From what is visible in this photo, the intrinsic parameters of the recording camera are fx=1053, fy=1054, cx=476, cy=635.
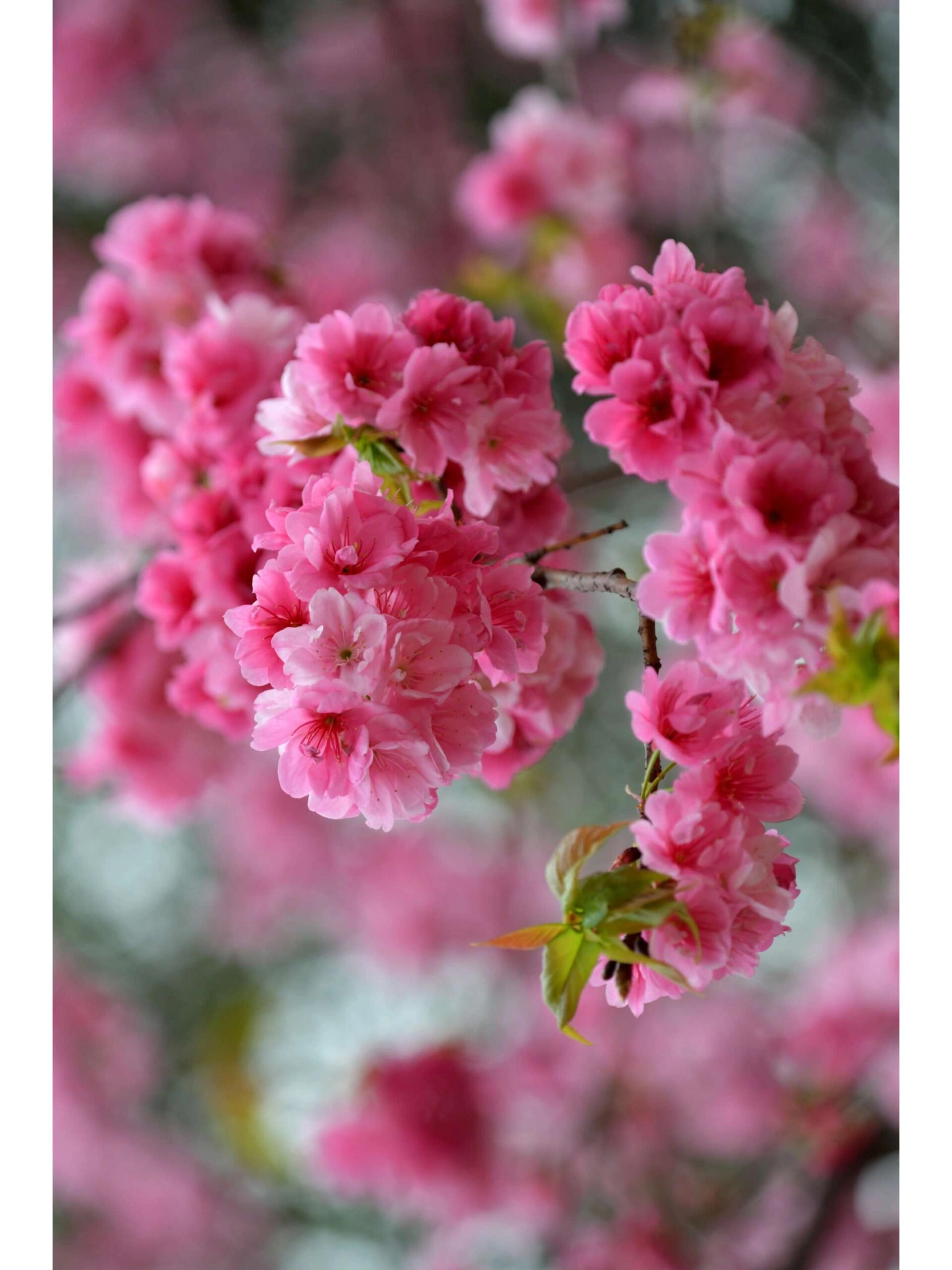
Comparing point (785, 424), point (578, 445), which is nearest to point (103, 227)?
point (578, 445)

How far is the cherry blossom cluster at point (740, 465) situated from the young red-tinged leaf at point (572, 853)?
0.09 metres

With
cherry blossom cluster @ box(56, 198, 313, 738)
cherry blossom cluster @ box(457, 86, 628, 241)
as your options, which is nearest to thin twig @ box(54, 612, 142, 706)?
cherry blossom cluster @ box(56, 198, 313, 738)

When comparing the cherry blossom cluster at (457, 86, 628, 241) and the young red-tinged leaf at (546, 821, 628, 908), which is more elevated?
the cherry blossom cluster at (457, 86, 628, 241)

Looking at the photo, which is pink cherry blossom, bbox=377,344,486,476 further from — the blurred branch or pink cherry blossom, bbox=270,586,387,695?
the blurred branch

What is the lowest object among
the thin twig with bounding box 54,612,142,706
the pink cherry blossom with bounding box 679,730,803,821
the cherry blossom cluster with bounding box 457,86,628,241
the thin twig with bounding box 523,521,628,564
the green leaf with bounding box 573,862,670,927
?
the green leaf with bounding box 573,862,670,927

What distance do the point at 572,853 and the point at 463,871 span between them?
121 centimetres

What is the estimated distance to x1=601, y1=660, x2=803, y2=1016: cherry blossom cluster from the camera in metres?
0.46

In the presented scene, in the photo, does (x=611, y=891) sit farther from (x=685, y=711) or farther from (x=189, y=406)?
(x=189, y=406)

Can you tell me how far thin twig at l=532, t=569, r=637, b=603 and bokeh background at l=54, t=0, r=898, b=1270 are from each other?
65 centimetres

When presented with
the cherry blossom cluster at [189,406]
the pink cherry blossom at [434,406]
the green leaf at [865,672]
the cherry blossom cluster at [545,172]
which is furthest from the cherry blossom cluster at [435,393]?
the cherry blossom cluster at [545,172]

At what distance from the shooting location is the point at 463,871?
5.48 feet

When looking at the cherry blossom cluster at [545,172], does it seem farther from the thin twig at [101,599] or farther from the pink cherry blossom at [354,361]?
the pink cherry blossom at [354,361]
